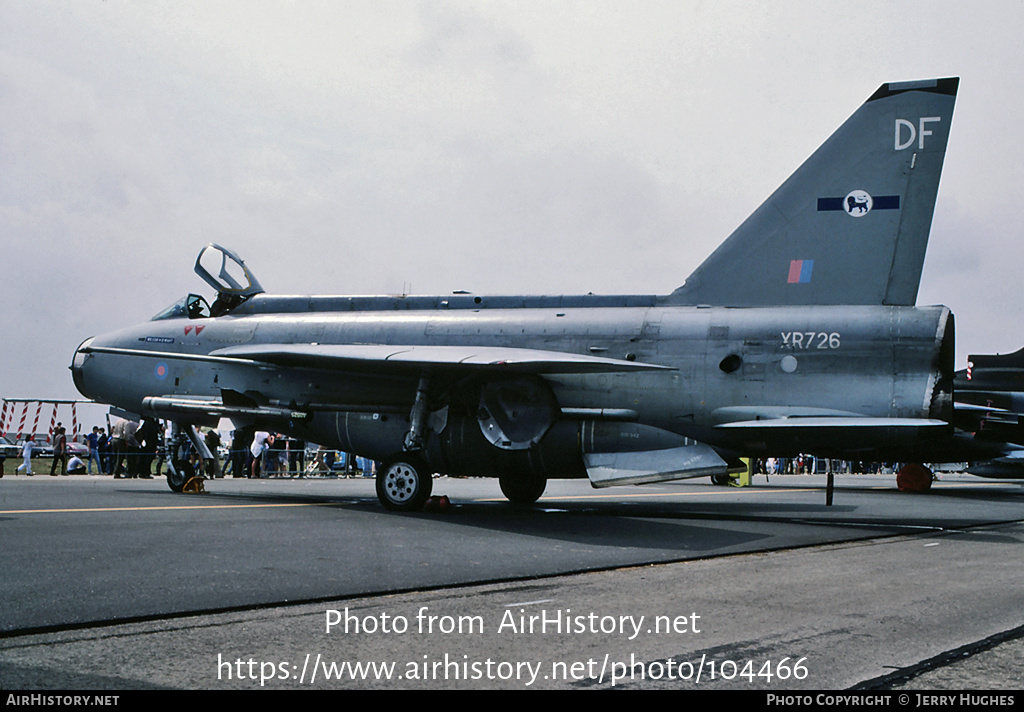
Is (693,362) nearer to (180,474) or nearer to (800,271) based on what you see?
(800,271)

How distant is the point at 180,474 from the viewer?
14938 millimetres

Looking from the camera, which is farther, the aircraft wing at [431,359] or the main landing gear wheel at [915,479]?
the main landing gear wheel at [915,479]

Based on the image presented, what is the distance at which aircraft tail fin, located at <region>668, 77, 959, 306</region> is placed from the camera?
10.8 metres

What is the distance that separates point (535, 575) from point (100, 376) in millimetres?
11963

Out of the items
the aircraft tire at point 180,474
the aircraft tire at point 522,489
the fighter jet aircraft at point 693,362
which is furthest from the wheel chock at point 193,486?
the aircraft tire at point 522,489

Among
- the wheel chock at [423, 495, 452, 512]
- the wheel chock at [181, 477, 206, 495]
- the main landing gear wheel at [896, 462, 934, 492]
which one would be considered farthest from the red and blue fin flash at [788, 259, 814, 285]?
the main landing gear wheel at [896, 462, 934, 492]

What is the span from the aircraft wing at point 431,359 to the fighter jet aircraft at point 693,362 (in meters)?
0.05

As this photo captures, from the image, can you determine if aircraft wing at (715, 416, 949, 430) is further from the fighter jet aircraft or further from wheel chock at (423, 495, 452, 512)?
wheel chock at (423, 495, 452, 512)

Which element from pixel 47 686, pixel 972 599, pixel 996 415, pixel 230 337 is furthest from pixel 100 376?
pixel 996 415

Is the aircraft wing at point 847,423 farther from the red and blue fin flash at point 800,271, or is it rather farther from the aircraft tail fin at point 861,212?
the red and blue fin flash at point 800,271

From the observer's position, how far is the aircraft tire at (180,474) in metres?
14.9

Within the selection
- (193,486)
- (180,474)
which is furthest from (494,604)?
(180,474)

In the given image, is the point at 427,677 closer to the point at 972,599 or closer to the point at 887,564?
the point at 972,599
